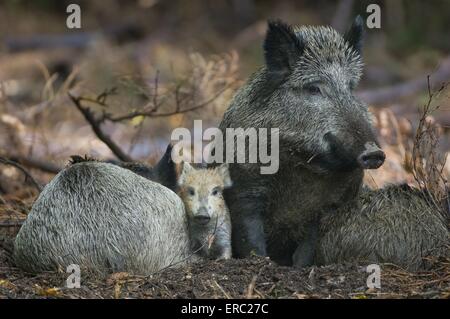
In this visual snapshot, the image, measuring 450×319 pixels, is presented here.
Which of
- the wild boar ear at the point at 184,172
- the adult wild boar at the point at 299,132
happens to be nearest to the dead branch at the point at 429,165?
the adult wild boar at the point at 299,132

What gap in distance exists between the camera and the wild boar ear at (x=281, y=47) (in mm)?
6715

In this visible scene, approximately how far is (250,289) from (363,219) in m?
1.64

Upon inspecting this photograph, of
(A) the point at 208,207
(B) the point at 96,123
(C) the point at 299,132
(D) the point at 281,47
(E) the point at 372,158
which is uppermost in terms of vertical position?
(D) the point at 281,47

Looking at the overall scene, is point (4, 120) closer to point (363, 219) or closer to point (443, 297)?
point (363, 219)

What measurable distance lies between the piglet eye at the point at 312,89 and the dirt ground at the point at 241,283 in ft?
4.42

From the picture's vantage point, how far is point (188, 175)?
666cm

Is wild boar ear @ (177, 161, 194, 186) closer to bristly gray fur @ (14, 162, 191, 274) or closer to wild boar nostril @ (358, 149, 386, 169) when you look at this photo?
bristly gray fur @ (14, 162, 191, 274)

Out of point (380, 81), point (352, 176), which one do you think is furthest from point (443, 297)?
point (380, 81)

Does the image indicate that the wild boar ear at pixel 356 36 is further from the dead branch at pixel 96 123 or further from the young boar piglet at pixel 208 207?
the dead branch at pixel 96 123

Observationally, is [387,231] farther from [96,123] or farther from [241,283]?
[96,123]

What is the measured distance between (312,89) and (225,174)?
0.91 meters

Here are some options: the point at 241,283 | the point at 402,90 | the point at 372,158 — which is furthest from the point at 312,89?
the point at 402,90

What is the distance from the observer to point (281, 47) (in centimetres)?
676

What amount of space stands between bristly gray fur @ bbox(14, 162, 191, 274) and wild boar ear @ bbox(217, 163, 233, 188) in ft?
1.58
